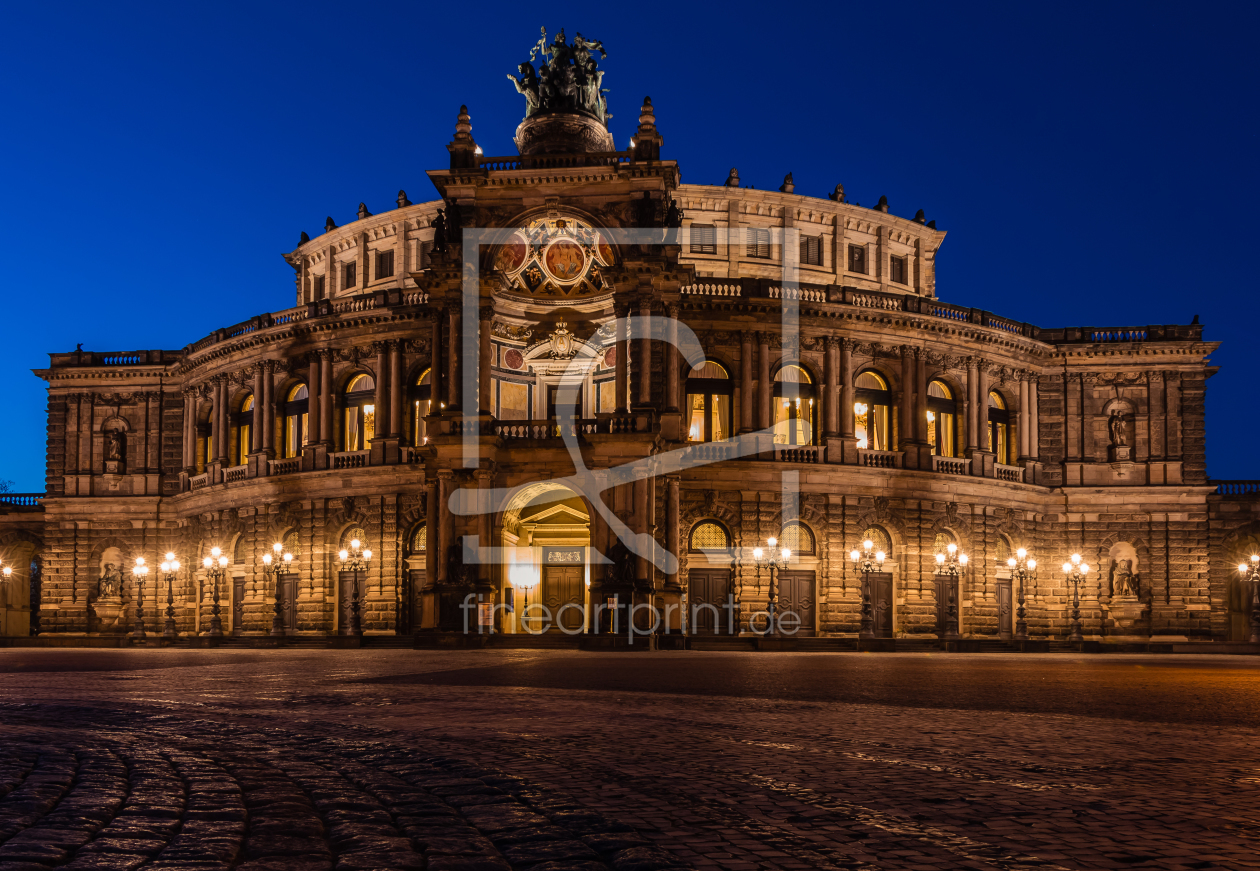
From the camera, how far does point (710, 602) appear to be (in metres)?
49.7

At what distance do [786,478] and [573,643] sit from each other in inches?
567

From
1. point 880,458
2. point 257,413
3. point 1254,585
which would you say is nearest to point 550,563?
point 880,458

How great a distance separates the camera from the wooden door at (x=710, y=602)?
49094 mm

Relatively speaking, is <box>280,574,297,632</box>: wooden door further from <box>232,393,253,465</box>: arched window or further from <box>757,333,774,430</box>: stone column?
<box>757,333,774,430</box>: stone column

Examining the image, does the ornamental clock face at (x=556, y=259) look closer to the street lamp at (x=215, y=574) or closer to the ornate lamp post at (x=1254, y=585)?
the street lamp at (x=215, y=574)

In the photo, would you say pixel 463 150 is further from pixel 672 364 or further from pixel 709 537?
pixel 709 537

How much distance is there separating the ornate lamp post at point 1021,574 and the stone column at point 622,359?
52.5 ft

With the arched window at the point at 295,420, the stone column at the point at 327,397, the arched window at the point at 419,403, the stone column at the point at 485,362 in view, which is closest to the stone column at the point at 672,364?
the stone column at the point at 485,362

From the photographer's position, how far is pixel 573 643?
3944cm

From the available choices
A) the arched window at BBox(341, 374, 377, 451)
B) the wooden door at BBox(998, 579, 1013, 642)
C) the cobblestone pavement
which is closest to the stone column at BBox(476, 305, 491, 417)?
the arched window at BBox(341, 374, 377, 451)

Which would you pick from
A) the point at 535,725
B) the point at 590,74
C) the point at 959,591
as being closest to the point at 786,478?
the point at 959,591

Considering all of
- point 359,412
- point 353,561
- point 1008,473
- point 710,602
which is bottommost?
point 710,602

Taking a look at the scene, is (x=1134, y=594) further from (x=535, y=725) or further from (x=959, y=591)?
(x=535, y=725)

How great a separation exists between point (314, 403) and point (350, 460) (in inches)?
132
